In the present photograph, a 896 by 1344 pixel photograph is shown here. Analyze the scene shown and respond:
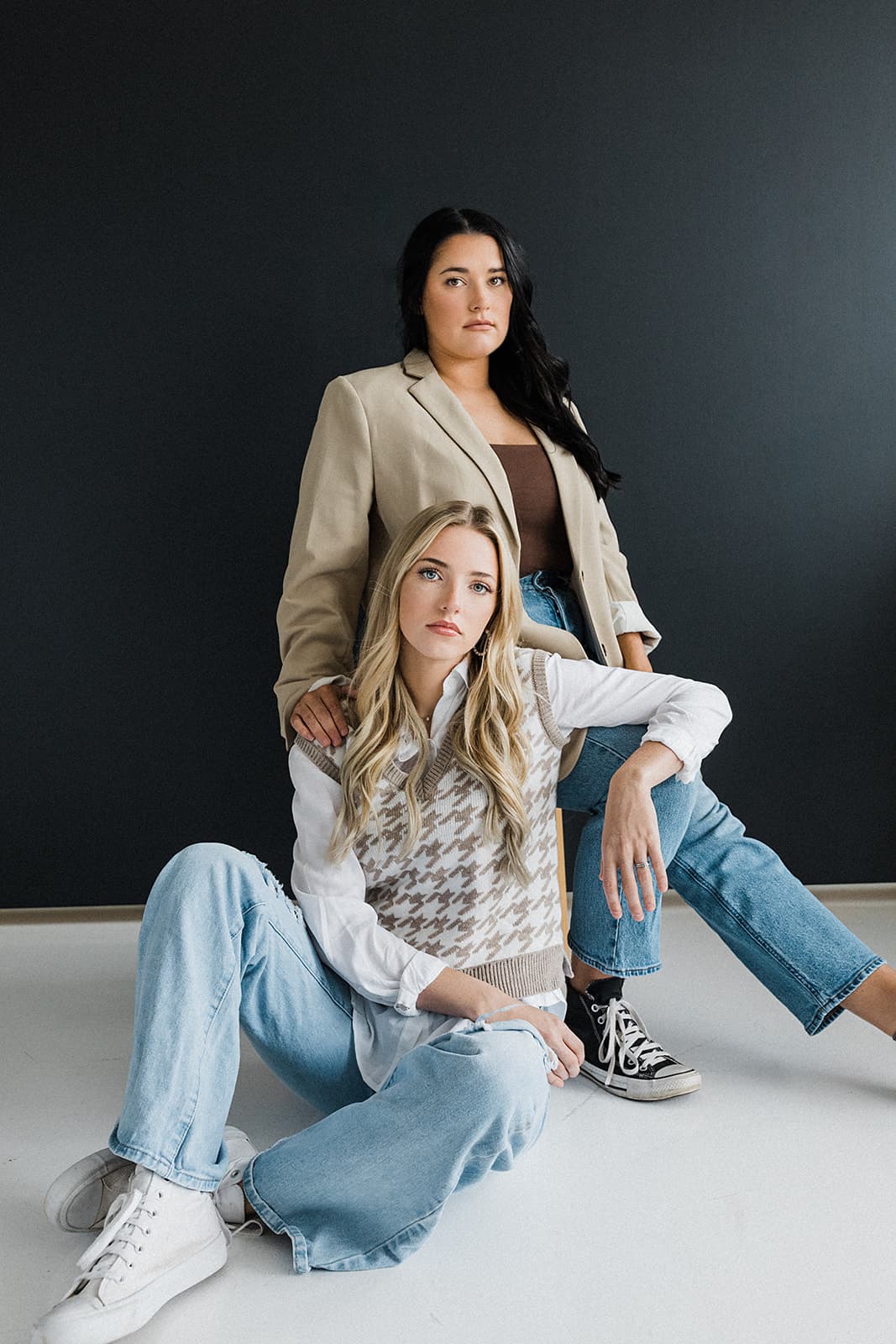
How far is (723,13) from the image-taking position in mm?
2381

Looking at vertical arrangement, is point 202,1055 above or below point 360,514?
below

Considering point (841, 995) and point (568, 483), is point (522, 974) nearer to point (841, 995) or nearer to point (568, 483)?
point (841, 995)

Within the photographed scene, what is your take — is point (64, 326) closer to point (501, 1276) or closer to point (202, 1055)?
point (202, 1055)

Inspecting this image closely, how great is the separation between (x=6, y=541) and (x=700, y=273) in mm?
1496

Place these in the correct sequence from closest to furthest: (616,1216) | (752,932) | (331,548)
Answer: (616,1216)
(752,932)
(331,548)

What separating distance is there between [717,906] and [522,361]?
943 mm

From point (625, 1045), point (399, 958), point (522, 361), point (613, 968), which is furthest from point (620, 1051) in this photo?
point (522, 361)

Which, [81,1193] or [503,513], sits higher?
[503,513]

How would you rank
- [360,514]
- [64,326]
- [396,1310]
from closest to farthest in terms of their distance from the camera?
[396,1310]
[360,514]
[64,326]

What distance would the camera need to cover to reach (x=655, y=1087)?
161 centimetres

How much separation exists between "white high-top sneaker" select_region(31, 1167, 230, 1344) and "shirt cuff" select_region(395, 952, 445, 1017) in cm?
29

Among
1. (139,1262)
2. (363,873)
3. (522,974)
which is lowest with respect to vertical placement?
(139,1262)

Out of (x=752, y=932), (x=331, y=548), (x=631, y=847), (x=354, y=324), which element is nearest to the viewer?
(x=631, y=847)

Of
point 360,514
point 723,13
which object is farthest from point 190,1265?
point 723,13
